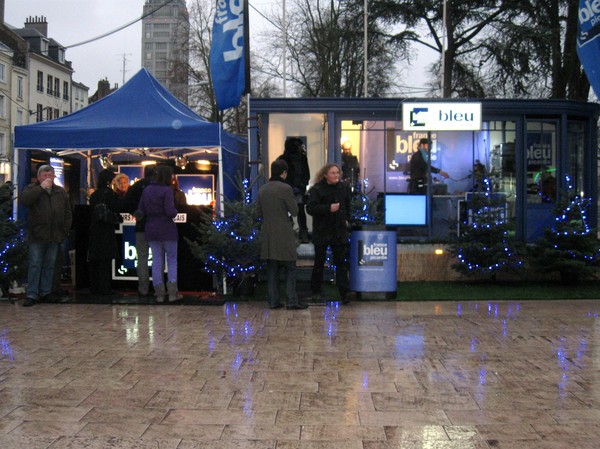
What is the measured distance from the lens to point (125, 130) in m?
11.4

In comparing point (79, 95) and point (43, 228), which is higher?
point (79, 95)

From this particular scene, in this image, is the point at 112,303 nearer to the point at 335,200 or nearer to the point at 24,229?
the point at 24,229

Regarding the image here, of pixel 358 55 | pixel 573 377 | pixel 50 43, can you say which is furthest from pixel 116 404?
pixel 50 43

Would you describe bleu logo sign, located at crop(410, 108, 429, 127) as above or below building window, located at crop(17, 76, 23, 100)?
below

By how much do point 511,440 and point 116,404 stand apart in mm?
2837

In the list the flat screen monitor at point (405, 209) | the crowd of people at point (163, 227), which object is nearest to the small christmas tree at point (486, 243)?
the flat screen monitor at point (405, 209)

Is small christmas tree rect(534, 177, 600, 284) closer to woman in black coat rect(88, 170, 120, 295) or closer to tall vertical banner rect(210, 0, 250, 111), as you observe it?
tall vertical banner rect(210, 0, 250, 111)

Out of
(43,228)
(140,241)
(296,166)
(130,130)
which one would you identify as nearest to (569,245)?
(296,166)

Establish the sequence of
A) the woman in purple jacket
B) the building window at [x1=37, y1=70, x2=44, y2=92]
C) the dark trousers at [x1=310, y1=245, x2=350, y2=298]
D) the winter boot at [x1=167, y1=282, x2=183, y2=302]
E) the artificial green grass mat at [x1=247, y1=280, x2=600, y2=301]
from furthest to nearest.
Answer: the building window at [x1=37, y1=70, x2=44, y2=92] < the artificial green grass mat at [x1=247, y1=280, x2=600, y2=301] < the winter boot at [x1=167, y1=282, x2=183, y2=302] < the dark trousers at [x1=310, y1=245, x2=350, y2=298] < the woman in purple jacket

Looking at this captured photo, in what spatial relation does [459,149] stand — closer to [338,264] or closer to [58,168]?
[338,264]

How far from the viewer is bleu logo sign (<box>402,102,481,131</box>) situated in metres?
14.1

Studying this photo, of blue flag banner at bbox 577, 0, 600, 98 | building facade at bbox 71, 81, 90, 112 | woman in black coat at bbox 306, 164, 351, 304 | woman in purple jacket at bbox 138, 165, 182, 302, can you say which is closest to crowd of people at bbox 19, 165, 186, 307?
woman in purple jacket at bbox 138, 165, 182, 302

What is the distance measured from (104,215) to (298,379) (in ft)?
17.2

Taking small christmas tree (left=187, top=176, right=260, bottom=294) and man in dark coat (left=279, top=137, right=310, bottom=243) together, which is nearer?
small christmas tree (left=187, top=176, right=260, bottom=294)
